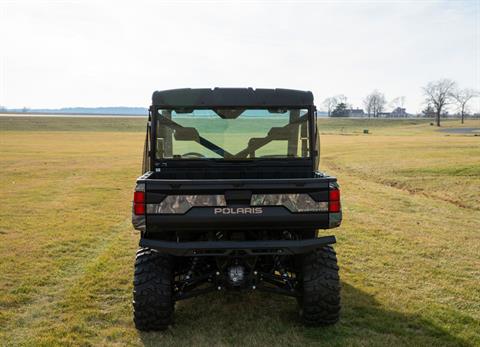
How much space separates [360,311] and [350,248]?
3062 millimetres

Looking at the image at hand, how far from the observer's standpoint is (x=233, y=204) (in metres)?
4.87

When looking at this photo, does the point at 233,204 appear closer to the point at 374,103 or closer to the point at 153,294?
the point at 153,294

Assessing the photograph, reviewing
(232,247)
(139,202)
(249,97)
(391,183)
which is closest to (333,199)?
(232,247)

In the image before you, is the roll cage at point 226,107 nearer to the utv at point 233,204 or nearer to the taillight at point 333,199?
the utv at point 233,204

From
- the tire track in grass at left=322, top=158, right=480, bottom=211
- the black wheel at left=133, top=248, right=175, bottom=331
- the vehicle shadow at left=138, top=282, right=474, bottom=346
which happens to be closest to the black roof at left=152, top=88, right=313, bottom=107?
the black wheel at left=133, top=248, right=175, bottom=331

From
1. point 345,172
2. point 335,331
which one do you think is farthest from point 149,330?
point 345,172

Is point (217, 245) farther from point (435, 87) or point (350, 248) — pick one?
point (435, 87)

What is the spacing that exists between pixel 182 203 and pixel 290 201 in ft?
3.43

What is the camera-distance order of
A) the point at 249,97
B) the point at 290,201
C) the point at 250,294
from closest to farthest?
1. the point at 290,201
2. the point at 249,97
3. the point at 250,294

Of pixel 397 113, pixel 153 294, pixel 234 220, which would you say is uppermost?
pixel 397 113

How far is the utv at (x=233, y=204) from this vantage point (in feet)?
15.8

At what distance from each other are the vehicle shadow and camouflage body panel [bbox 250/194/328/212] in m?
1.32

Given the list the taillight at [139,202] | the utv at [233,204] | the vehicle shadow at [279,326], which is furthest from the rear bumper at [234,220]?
the vehicle shadow at [279,326]

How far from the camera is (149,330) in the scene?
5.21 metres
